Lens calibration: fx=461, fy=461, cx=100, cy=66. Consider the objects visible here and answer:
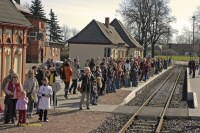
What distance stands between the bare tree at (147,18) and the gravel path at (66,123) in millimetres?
60137

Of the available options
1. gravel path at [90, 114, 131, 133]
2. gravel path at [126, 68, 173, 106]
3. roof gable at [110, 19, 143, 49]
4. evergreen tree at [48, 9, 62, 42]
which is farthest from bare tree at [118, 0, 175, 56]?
gravel path at [90, 114, 131, 133]

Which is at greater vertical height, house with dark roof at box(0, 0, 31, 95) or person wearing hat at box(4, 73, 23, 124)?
house with dark roof at box(0, 0, 31, 95)

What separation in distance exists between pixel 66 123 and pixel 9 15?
935 cm

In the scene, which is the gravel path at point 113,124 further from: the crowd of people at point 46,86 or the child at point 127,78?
the child at point 127,78

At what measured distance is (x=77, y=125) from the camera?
14438mm

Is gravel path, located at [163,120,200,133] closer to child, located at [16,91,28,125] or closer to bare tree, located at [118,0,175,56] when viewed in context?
child, located at [16,91,28,125]

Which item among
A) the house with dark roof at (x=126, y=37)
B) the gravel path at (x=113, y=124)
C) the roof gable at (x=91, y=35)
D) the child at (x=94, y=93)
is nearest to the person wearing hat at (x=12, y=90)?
the gravel path at (x=113, y=124)

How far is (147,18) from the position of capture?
254ft

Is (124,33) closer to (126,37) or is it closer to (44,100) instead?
(126,37)

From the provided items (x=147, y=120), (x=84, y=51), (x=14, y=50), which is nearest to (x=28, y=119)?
(x=147, y=120)

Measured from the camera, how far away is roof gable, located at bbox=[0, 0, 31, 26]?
2130 centimetres

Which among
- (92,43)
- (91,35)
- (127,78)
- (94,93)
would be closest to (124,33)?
(91,35)

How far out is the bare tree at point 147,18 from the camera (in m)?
76.5

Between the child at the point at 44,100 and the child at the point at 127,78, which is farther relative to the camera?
the child at the point at 127,78
